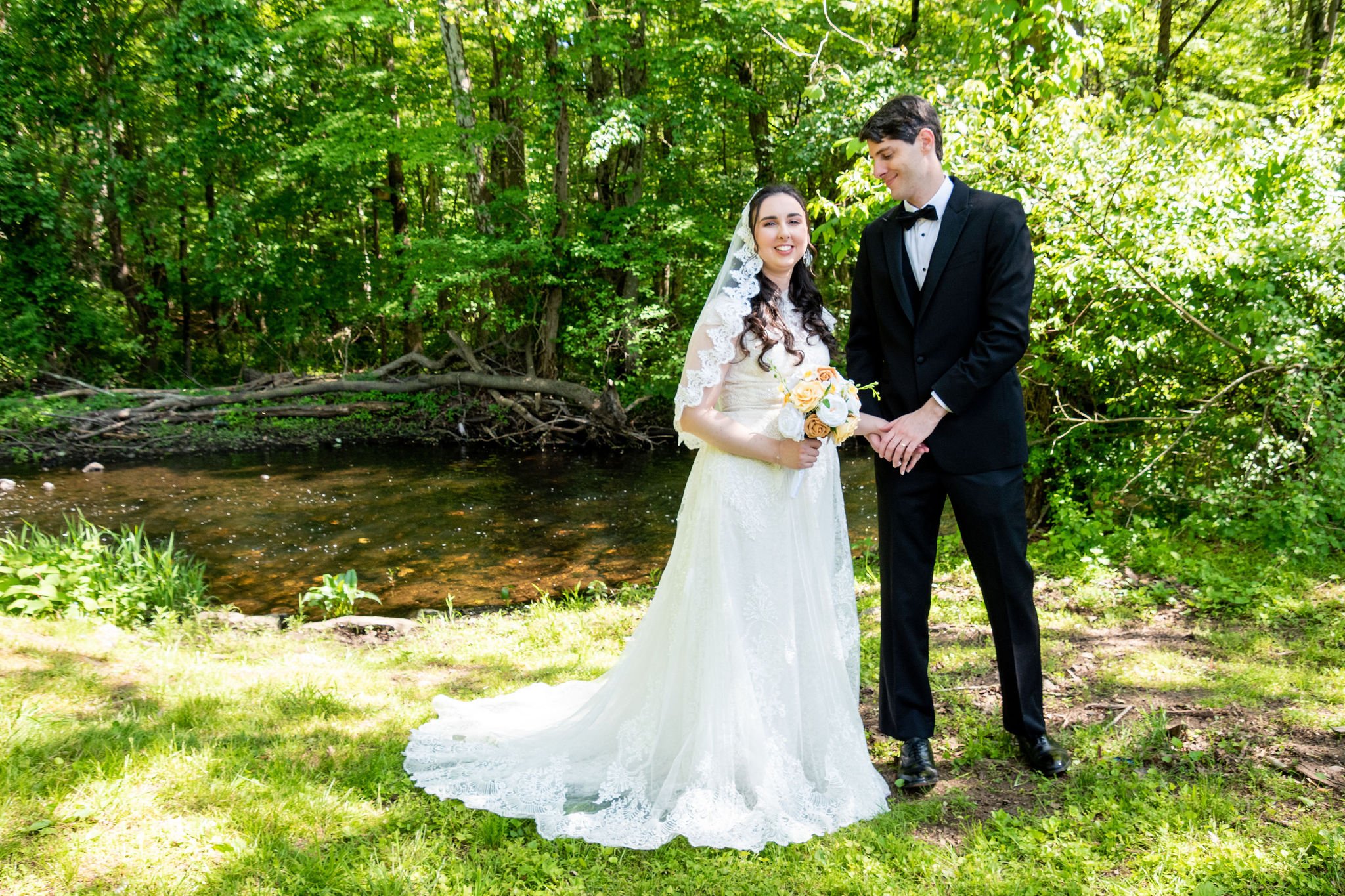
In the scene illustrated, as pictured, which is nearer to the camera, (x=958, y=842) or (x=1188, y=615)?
(x=958, y=842)

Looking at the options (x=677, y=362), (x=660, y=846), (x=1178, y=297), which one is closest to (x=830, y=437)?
(x=660, y=846)

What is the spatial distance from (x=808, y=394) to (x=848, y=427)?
0.65 ft

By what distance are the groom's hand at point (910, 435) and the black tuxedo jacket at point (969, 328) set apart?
0.16 ft

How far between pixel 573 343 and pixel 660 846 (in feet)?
41.7

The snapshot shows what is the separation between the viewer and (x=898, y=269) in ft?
10.1

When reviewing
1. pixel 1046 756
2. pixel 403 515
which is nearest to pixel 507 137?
pixel 403 515

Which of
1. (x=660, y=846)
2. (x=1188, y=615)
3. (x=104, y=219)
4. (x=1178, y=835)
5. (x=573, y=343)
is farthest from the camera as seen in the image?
(x=104, y=219)

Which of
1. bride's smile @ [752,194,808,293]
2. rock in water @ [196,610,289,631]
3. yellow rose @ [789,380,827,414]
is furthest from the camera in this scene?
rock in water @ [196,610,289,631]

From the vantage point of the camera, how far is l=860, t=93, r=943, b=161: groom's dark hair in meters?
2.91

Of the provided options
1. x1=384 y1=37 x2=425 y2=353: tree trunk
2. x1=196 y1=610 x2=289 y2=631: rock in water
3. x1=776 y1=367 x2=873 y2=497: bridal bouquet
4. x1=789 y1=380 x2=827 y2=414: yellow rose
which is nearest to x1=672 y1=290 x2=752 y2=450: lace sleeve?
x1=776 y1=367 x2=873 y2=497: bridal bouquet

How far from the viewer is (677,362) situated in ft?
43.8

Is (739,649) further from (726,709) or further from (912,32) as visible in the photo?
(912,32)

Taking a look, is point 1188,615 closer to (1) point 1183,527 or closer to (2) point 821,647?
(1) point 1183,527

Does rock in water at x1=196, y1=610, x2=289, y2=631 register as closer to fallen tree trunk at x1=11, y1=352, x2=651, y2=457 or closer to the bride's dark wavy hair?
the bride's dark wavy hair
